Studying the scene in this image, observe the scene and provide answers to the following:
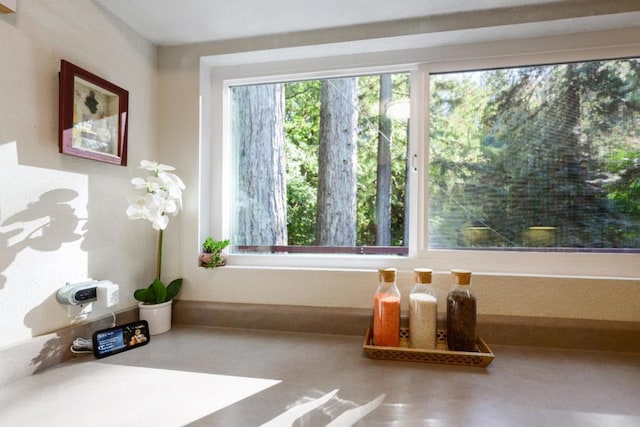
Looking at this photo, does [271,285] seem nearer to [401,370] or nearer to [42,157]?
[401,370]

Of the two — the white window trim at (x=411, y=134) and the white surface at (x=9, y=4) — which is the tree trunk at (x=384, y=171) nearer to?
the white window trim at (x=411, y=134)

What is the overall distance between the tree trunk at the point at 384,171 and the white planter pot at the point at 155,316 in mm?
904

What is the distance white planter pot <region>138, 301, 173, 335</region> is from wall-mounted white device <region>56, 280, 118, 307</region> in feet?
0.50

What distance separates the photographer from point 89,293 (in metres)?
1.00

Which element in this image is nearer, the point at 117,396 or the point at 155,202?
the point at 117,396

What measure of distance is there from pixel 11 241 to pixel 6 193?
0.13m

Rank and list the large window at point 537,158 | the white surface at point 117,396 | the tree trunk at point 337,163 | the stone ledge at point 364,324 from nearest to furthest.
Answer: the white surface at point 117,396, the stone ledge at point 364,324, the large window at point 537,158, the tree trunk at point 337,163

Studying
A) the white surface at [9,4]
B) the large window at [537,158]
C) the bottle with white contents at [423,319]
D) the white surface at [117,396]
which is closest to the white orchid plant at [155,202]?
the white surface at [117,396]

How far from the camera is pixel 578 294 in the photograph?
108cm

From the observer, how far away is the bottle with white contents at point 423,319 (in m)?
1.01

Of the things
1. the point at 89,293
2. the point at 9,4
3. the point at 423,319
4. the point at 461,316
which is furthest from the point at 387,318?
the point at 9,4

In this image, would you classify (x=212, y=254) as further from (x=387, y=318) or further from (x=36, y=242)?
(x=387, y=318)

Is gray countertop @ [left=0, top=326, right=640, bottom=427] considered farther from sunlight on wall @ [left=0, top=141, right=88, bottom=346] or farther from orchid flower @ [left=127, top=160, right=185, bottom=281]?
orchid flower @ [left=127, top=160, right=185, bottom=281]

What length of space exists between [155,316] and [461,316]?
1.10 metres
